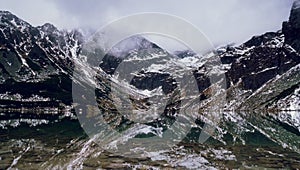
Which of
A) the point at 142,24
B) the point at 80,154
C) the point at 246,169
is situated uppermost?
the point at 142,24

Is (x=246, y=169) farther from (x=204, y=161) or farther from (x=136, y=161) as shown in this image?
Result: (x=136, y=161)

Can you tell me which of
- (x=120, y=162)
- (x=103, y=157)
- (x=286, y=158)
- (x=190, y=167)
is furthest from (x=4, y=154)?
(x=286, y=158)

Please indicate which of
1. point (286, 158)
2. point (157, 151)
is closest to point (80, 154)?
point (157, 151)

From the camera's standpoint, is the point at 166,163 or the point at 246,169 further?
the point at 166,163

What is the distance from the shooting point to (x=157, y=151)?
57.3m

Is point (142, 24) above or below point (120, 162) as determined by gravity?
above

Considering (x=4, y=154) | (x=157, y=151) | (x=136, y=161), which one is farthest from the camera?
(x=157, y=151)

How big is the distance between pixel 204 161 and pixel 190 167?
514 cm

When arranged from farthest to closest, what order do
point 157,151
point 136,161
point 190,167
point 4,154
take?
point 157,151, point 4,154, point 136,161, point 190,167

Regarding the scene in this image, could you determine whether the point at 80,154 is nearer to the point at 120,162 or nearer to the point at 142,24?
the point at 120,162

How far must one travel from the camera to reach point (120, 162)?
150 feet

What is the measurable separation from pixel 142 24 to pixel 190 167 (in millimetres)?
27840

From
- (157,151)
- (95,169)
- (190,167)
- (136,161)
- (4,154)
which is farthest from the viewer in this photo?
(157,151)

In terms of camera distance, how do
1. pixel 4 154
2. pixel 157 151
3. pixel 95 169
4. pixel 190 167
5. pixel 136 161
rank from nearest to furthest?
1. pixel 95 169
2. pixel 190 167
3. pixel 136 161
4. pixel 4 154
5. pixel 157 151
